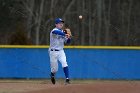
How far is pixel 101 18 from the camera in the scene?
3969 cm

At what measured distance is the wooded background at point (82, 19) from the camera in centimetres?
3841

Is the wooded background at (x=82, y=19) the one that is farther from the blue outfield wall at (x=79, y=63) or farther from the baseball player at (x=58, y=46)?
the baseball player at (x=58, y=46)

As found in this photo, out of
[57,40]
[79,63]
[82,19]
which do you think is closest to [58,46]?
[57,40]

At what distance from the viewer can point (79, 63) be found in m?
16.1

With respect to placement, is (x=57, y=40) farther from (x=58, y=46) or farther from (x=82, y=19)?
(x=82, y=19)

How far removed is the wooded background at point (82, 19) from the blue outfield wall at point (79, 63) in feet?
69.5

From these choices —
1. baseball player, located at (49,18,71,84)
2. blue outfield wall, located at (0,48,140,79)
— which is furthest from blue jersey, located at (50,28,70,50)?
blue outfield wall, located at (0,48,140,79)

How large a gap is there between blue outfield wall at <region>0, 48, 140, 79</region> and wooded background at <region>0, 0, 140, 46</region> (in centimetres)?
2117

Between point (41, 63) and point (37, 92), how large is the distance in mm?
5632

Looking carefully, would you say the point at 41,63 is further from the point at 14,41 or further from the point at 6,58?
the point at 14,41

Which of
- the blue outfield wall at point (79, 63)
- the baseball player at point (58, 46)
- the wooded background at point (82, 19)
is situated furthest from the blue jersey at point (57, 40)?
the wooded background at point (82, 19)

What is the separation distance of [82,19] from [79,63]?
76.5 ft

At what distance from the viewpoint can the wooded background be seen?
38406 millimetres

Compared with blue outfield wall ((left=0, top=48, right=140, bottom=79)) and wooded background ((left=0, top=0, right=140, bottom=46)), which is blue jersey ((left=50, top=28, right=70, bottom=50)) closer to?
blue outfield wall ((left=0, top=48, right=140, bottom=79))
